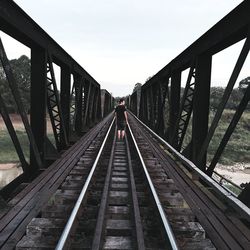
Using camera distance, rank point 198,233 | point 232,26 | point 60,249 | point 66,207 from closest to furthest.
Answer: point 60,249 → point 198,233 → point 66,207 → point 232,26

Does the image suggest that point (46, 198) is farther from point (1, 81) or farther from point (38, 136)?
point (1, 81)

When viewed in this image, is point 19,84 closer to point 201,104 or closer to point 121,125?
point 121,125

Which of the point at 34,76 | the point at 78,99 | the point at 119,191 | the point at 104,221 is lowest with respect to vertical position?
the point at 119,191

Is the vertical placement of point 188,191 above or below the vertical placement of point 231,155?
above

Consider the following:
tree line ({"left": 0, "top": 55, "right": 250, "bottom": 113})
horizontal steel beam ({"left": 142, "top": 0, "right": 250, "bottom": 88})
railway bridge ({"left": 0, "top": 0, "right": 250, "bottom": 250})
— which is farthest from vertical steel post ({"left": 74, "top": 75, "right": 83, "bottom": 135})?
tree line ({"left": 0, "top": 55, "right": 250, "bottom": 113})

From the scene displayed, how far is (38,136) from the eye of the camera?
886cm

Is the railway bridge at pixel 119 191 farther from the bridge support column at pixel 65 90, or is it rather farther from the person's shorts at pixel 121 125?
the person's shorts at pixel 121 125

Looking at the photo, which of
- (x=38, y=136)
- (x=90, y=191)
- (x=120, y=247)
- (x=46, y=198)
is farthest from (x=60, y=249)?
(x=38, y=136)

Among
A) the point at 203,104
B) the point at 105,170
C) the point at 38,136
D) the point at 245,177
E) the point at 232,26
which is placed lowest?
the point at 245,177

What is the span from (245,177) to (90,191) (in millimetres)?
25788

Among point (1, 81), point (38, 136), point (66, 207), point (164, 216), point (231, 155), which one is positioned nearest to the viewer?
point (164, 216)

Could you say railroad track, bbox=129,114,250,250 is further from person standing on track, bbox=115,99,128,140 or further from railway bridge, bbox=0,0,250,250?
person standing on track, bbox=115,99,128,140

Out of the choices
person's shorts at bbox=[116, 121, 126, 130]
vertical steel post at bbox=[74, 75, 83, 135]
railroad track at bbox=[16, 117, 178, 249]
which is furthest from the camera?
person's shorts at bbox=[116, 121, 126, 130]

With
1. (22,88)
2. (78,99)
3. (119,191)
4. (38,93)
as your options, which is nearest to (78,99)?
(78,99)
